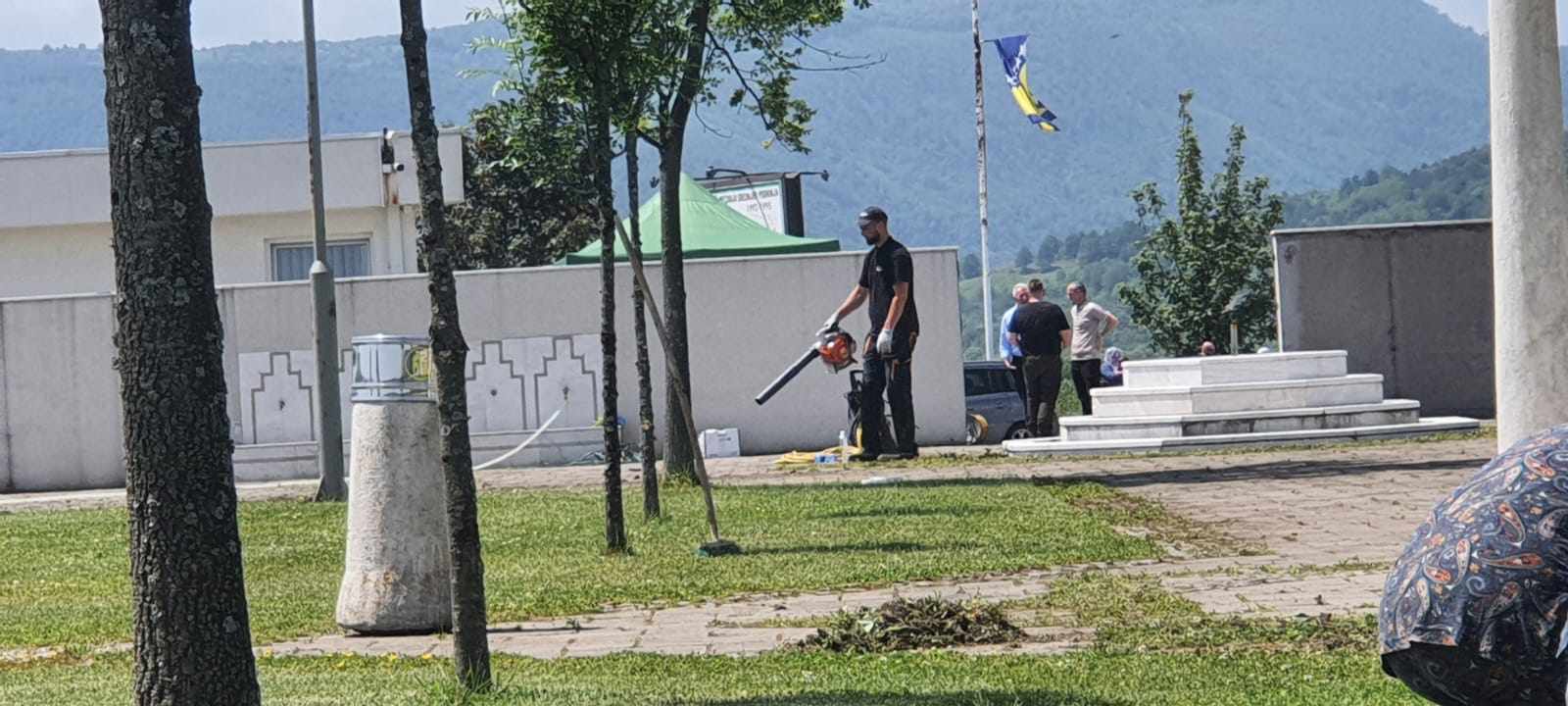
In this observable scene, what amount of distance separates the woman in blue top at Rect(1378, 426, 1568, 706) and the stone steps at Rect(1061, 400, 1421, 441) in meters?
19.2

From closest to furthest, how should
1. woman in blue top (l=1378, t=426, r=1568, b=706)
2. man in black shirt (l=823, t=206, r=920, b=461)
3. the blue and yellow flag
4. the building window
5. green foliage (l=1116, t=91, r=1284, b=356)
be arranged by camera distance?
woman in blue top (l=1378, t=426, r=1568, b=706)
man in black shirt (l=823, t=206, r=920, b=461)
the building window
green foliage (l=1116, t=91, r=1284, b=356)
the blue and yellow flag

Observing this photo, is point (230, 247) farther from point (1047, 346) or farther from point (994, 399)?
point (1047, 346)

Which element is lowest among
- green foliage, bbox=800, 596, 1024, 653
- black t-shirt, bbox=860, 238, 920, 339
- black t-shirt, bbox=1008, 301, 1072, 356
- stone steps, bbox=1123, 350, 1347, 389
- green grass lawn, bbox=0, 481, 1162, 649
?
green grass lawn, bbox=0, 481, 1162, 649

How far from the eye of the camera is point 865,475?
63.4 feet

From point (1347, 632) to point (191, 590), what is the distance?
459 centimetres

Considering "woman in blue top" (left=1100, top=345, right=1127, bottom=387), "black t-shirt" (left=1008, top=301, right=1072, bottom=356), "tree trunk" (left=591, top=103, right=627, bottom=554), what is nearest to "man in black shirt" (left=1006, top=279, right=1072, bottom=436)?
"black t-shirt" (left=1008, top=301, right=1072, bottom=356)

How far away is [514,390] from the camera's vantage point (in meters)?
28.0

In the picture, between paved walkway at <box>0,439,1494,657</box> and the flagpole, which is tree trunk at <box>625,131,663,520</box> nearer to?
paved walkway at <box>0,439,1494,657</box>

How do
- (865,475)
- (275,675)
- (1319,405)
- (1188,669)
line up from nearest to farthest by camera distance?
(1188,669), (275,675), (865,475), (1319,405)

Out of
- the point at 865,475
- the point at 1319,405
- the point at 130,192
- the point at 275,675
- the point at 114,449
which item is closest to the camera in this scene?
the point at 130,192

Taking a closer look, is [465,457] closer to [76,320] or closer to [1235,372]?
[1235,372]

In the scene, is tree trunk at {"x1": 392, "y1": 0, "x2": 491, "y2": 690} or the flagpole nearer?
tree trunk at {"x1": 392, "y1": 0, "x2": 491, "y2": 690}

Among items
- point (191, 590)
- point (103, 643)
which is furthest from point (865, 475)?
point (191, 590)

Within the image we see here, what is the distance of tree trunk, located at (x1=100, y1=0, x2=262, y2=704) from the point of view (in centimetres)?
525
